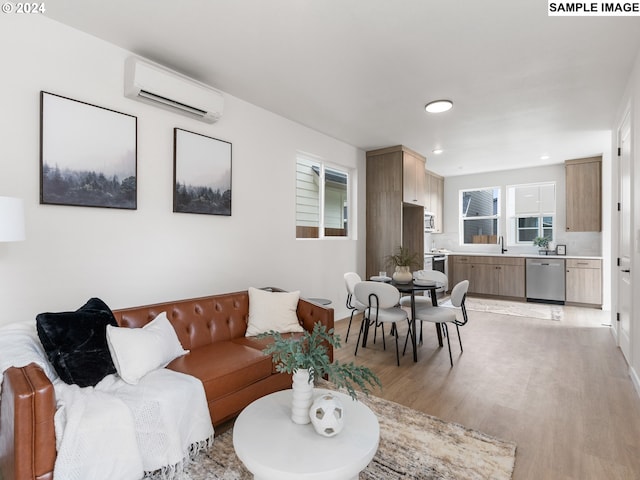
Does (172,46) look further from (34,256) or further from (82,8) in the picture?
(34,256)

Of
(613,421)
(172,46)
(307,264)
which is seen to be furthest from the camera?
(307,264)

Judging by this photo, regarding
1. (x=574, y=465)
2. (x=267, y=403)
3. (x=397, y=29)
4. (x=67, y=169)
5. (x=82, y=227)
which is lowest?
(x=574, y=465)

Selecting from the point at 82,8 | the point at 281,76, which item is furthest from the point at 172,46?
the point at 281,76

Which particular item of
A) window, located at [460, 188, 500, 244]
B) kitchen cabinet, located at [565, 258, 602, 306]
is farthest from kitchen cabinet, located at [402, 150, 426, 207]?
kitchen cabinet, located at [565, 258, 602, 306]

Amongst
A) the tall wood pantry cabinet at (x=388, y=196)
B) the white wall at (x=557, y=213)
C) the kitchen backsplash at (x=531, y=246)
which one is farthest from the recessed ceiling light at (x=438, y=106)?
the kitchen backsplash at (x=531, y=246)

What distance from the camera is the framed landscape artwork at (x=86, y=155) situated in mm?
2244

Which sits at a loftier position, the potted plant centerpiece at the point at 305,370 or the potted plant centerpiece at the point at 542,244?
the potted plant centerpiece at the point at 542,244

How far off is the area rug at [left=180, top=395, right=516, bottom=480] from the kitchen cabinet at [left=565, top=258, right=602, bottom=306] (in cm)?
530

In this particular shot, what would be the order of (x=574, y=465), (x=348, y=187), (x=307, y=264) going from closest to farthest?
(x=574, y=465), (x=307, y=264), (x=348, y=187)

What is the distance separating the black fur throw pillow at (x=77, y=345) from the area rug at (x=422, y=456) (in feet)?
2.45

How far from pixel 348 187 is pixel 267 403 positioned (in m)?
4.20

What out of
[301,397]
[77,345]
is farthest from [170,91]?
[301,397]

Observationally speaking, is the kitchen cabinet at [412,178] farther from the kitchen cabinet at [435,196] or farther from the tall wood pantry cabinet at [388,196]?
the kitchen cabinet at [435,196]

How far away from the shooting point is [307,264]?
4488mm
